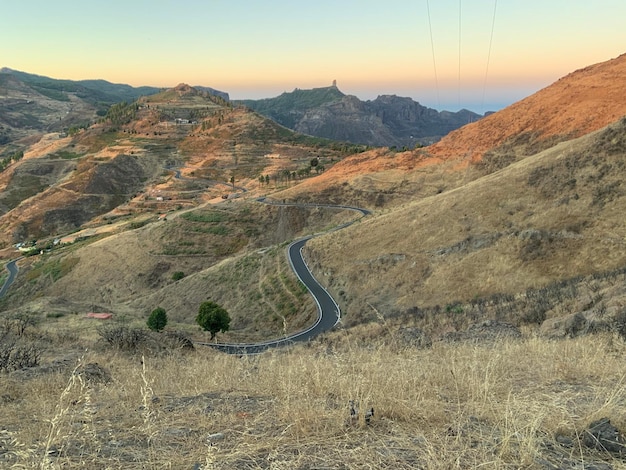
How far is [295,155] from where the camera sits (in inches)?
5108

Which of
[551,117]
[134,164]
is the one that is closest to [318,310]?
[551,117]

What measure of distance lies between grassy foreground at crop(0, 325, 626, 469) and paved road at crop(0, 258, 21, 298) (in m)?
73.8

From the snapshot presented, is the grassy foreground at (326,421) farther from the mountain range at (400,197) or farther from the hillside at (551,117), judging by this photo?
the hillside at (551,117)

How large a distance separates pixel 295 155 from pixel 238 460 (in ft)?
425

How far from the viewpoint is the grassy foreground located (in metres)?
3.34

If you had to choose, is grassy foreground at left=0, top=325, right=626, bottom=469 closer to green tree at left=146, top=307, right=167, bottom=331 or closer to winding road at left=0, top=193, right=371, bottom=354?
winding road at left=0, top=193, right=371, bottom=354

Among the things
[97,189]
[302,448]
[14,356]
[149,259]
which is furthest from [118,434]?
[97,189]

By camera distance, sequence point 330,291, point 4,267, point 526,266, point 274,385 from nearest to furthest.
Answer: point 274,385, point 526,266, point 330,291, point 4,267

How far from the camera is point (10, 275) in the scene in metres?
71.6

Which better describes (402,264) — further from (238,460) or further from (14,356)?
(238,460)

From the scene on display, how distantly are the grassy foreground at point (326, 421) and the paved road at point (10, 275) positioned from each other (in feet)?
242

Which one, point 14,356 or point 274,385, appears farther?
point 14,356

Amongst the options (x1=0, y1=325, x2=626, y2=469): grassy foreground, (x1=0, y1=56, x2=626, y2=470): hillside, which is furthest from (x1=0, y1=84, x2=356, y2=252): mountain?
(x1=0, y1=325, x2=626, y2=469): grassy foreground

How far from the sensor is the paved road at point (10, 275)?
2551 inches
